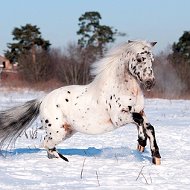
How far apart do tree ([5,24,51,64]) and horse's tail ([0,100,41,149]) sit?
49.4 metres

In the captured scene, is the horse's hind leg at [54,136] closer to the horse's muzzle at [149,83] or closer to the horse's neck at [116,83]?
the horse's neck at [116,83]

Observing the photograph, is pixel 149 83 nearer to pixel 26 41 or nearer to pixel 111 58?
pixel 111 58

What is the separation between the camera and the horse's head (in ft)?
18.8

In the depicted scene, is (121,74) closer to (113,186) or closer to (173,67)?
(113,186)

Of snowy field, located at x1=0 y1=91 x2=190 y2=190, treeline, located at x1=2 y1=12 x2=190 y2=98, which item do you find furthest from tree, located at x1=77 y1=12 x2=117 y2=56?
snowy field, located at x1=0 y1=91 x2=190 y2=190

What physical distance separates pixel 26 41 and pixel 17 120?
51881mm

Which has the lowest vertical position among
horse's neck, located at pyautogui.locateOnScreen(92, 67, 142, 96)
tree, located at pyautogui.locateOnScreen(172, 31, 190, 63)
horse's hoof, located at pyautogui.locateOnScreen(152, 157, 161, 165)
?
horse's hoof, located at pyautogui.locateOnScreen(152, 157, 161, 165)

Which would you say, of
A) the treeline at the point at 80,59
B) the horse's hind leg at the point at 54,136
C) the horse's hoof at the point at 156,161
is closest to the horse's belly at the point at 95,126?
the horse's hind leg at the point at 54,136

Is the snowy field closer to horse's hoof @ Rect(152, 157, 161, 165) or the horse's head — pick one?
horse's hoof @ Rect(152, 157, 161, 165)

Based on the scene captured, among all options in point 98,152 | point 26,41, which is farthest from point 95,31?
point 98,152

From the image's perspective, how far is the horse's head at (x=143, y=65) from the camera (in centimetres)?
573

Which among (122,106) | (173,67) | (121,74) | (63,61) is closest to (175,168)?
(122,106)

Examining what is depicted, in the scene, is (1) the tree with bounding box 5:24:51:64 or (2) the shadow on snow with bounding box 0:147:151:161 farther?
(1) the tree with bounding box 5:24:51:64

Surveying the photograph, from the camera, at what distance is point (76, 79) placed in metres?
40.1
